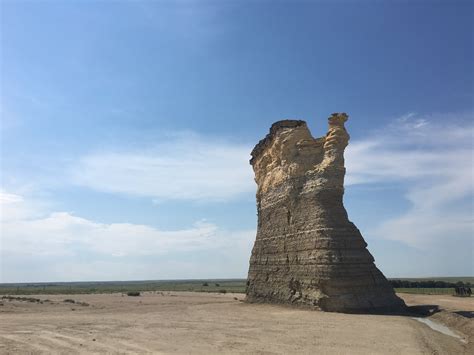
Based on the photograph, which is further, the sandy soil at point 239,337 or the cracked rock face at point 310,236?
the cracked rock face at point 310,236

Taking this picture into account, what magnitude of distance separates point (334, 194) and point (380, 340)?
40.1ft

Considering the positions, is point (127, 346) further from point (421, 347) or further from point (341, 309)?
point (341, 309)

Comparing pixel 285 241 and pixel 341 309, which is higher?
pixel 285 241

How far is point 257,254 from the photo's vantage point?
3338cm

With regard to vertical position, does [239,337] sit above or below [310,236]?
below

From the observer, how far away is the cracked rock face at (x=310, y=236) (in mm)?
23906

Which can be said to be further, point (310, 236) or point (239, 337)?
point (310, 236)

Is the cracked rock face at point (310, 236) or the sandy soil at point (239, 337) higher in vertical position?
the cracked rock face at point (310, 236)

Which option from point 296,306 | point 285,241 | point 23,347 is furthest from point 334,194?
point 23,347

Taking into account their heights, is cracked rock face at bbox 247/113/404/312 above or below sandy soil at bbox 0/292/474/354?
above

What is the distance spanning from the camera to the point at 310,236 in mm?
26078

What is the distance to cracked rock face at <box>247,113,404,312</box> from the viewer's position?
941 inches

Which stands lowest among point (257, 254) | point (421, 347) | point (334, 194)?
point (421, 347)

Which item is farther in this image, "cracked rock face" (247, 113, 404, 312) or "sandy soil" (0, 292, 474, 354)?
"cracked rock face" (247, 113, 404, 312)
